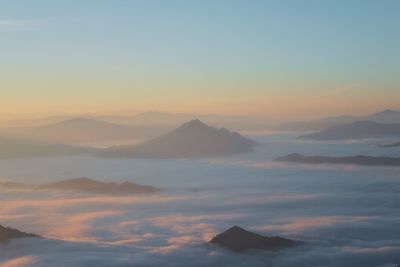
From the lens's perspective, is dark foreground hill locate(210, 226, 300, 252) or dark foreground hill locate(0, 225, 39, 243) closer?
dark foreground hill locate(210, 226, 300, 252)

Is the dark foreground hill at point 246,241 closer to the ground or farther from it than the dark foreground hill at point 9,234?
closer to the ground

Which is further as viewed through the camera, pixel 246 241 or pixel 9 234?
pixel 9 234

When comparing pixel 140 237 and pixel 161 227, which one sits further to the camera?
pixel 161 227

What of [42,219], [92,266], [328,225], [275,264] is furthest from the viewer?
[42,219]

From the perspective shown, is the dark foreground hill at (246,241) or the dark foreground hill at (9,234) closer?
the dark foreground hill at (246,241)

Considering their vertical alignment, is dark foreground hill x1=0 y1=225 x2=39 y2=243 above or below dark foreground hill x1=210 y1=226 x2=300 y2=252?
above

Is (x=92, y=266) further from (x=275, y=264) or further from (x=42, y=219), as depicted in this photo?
(x=42, y=219)

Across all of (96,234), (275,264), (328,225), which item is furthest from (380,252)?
(96,234)

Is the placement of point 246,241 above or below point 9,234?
below
